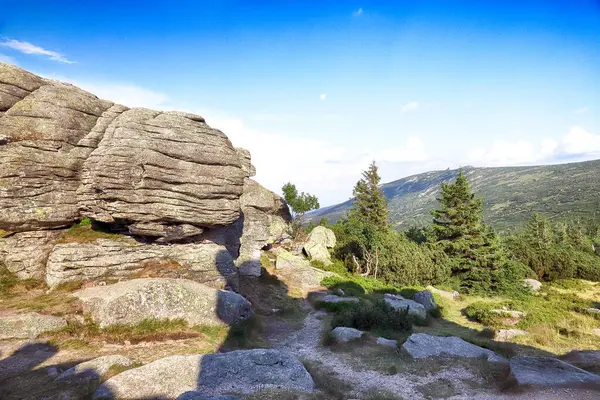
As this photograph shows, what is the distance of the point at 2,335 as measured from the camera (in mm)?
13484

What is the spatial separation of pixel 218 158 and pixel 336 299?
15460 millimetres

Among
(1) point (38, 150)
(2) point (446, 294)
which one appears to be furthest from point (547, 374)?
(1) point (38, 150)

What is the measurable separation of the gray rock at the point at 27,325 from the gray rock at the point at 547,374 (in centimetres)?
1984

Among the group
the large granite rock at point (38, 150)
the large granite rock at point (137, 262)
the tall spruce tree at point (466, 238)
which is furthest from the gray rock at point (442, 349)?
the tall spruce tree at point (466, 238)

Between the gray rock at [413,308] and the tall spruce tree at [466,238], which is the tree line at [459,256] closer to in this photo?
the tall spruce tree at [466,238]

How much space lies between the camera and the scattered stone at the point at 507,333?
2005 cm

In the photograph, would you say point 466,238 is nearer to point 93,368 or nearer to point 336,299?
point 336,299

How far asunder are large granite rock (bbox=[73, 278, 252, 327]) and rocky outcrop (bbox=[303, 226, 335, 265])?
22.9 meters

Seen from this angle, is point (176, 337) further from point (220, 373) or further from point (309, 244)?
point (309, 244)

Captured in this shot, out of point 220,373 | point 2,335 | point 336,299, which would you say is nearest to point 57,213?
point 2,335

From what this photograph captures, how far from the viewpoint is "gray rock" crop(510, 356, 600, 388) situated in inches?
431

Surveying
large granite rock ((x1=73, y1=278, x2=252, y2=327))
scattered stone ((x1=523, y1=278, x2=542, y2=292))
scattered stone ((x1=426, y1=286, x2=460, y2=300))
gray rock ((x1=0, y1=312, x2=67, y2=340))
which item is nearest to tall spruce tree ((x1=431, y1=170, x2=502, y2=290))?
scattered stone ((x1=523, y1=278, x2=542, y2=292))

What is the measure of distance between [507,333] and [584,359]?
6293 millimetres

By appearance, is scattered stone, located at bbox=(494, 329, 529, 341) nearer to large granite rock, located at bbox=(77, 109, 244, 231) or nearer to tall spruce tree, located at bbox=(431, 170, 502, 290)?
tall spruce tree, located at bbox=(431, 170, 502, 290)
